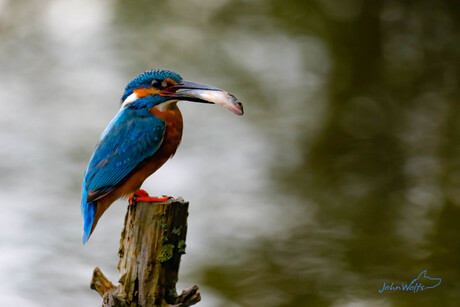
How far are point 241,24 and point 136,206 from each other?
4.20 m

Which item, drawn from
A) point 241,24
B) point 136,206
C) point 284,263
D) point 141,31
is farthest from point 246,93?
point 136,206

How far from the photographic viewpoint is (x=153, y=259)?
8.38ft

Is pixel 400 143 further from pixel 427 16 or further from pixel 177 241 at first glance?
pixel 177 241

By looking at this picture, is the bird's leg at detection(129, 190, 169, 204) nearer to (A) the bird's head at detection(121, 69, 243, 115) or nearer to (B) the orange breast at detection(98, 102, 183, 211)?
(B) the orange breast at detection(98, 102, 183, 211)

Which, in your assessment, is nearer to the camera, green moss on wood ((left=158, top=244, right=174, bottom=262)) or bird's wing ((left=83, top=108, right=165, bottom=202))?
green moss on wood ((left=158, top=244, right=174, bottom=262))

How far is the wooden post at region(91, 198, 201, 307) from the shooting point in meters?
2.55

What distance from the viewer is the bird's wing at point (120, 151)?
2.80 metres

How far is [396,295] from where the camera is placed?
5.29m

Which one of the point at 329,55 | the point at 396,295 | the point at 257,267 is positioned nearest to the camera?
the point at 396,295

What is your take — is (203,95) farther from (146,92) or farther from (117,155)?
(117,155)
